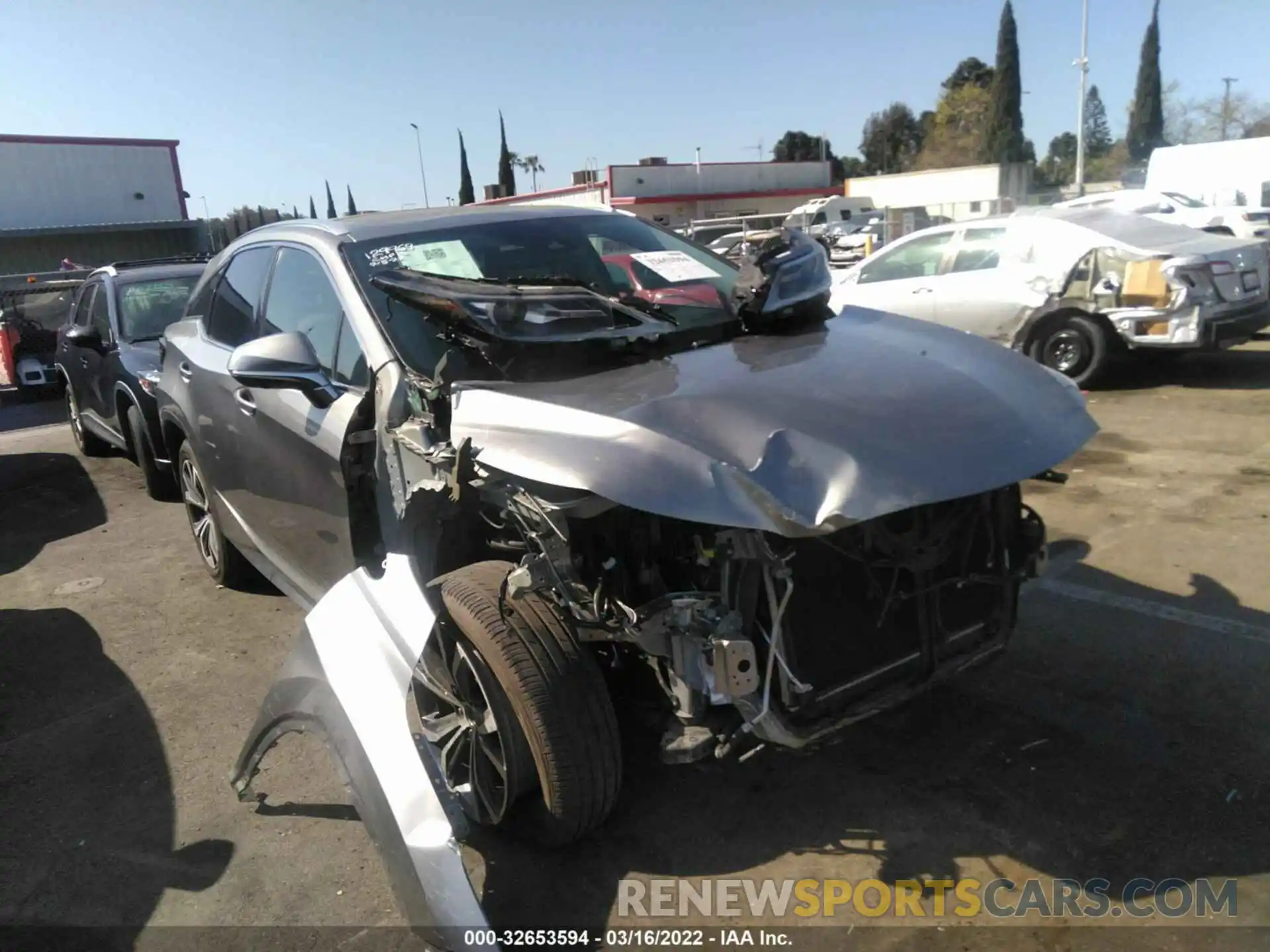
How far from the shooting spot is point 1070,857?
8.81ft

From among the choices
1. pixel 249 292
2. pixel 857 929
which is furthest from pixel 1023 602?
pixel 249 292

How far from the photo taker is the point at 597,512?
243 cm

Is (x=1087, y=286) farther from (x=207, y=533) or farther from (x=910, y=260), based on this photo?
(x=207, y=533)

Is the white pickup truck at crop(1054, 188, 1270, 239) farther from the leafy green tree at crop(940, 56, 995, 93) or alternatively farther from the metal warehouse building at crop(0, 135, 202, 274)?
the leafy green tree at crop(940, 56, 995, 93)

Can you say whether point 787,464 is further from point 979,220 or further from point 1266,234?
point 1266,234

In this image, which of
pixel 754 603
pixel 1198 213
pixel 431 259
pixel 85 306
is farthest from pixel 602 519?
pixel 1198 213

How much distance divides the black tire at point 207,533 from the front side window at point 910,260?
24.0 ft

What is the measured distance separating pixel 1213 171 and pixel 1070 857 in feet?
83.7

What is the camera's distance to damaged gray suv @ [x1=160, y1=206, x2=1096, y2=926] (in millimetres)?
2355

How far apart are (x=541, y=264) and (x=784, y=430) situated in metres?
1.60

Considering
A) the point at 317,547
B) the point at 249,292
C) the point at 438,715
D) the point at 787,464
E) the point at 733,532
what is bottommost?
the point at 438,715

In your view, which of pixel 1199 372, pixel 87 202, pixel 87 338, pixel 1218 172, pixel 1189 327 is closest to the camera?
pixel 87 338

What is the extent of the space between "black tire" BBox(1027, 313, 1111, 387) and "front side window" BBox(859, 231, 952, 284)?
4.38 feet

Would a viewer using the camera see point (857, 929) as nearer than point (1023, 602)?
Yes
